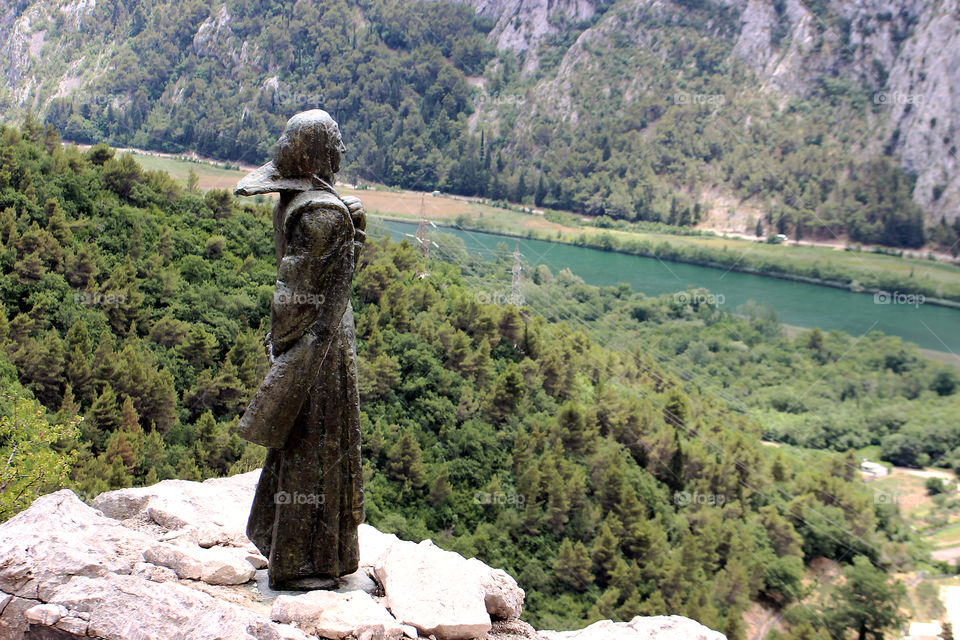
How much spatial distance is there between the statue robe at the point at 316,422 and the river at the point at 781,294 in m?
72.9

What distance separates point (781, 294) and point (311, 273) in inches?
3487

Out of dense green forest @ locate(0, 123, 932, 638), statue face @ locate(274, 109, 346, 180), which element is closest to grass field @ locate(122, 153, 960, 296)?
dense green forest @ locate(0, 123, 932, 638)

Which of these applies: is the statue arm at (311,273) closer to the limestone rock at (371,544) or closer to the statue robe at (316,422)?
the statue robe at (316,422)

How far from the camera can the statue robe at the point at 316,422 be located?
316 inches

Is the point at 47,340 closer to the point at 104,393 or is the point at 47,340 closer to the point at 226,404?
the point at 104,393

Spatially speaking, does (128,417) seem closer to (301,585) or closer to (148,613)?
(301,585)

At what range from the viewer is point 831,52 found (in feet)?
363

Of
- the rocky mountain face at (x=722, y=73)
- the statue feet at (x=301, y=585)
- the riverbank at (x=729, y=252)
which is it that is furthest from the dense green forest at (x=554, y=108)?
the statue feet at (x=301, y=585)

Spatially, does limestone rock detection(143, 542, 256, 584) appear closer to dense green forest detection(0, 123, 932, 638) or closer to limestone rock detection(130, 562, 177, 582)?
limestone rock detection(130, 562, 177, 582)

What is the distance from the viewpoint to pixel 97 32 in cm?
6569

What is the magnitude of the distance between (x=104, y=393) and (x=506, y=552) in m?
12.9

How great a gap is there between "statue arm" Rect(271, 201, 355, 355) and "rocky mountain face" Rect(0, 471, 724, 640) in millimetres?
2467

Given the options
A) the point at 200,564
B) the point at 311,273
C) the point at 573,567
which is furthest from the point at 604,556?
the point at 311,273

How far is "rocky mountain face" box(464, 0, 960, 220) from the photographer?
10000cm
